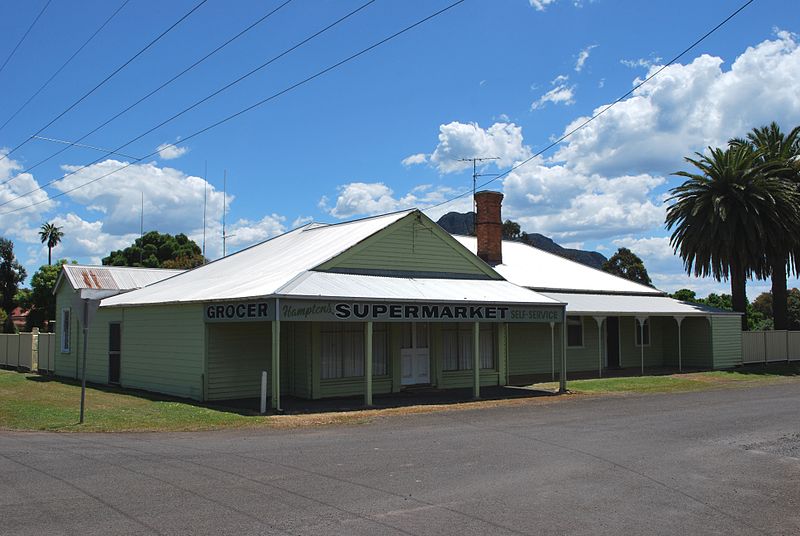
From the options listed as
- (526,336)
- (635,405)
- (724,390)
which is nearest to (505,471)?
(635,405)

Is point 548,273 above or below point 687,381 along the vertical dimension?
above

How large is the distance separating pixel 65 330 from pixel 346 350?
44.8ft

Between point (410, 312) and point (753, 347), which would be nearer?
point (410, 312)

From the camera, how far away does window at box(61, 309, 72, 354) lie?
90.3ft

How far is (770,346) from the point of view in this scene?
34.4m

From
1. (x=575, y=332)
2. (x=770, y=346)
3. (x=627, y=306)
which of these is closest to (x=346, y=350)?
(x=575, y=332)

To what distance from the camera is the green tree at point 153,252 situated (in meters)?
66.0

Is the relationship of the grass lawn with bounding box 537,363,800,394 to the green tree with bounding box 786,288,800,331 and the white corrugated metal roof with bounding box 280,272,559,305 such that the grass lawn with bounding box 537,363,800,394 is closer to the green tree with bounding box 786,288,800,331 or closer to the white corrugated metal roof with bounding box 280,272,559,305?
the white corrugated metal roof with bounding box 280,272,559,305

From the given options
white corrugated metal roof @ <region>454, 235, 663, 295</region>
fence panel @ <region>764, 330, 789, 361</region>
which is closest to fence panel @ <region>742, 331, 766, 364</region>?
fence panel @ <region>764, 330, 789, 361</region>

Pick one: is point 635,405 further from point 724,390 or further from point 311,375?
point 311,375

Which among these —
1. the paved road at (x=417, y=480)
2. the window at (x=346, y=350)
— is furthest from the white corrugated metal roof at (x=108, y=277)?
the paved road at (x=417, y=480)

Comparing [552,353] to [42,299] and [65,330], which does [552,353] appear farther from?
[42,299]

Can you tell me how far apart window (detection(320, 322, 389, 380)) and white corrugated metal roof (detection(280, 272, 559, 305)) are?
4.46 ft

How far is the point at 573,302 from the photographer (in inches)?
1107
